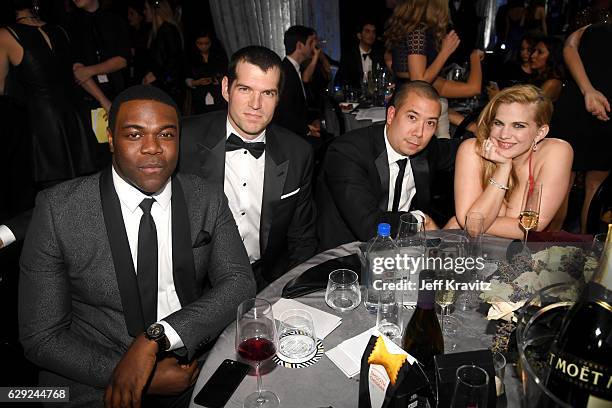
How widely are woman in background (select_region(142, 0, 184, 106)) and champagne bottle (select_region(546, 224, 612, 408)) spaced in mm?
5497

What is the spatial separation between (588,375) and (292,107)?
3903 mm

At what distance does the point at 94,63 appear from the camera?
438cm

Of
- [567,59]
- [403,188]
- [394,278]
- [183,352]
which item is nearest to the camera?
[394,278]

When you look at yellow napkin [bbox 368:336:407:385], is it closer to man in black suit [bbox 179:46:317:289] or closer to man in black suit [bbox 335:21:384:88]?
man in black suit [bbox 179:46:317:289]

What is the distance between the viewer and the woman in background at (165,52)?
19.1 feet

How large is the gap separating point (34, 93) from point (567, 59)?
12.5 feet

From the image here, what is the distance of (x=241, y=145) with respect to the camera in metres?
2.44

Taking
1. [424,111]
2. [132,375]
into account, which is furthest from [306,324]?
[424,111]

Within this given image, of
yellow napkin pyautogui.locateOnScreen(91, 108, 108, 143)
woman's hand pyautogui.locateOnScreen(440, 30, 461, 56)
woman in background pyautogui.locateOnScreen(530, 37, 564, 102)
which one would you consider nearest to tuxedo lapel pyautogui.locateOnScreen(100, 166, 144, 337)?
yellow napkin pyautogui.locateOnScreen(91, 108, 108, 143)

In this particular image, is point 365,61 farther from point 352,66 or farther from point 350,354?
point 350,354

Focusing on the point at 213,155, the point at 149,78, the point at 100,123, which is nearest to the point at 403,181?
the point at 213,155

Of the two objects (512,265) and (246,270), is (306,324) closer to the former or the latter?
(246,270)

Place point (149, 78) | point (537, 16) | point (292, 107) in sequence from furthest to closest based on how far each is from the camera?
point (537, 16)
point (149, 78)
point (292, 107)

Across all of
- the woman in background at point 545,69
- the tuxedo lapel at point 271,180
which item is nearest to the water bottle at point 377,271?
the tuxedo lapel at point 271,180
